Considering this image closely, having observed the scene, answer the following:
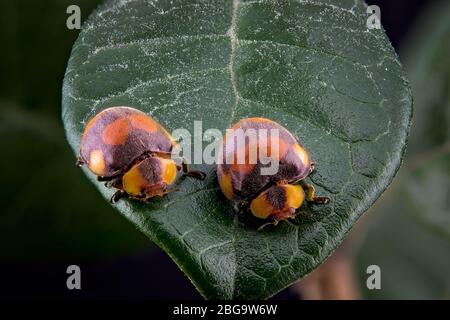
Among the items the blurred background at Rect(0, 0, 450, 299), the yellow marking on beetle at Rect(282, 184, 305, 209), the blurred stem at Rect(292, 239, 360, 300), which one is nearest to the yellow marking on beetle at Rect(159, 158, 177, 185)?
the yellow marking on beetle at Rect(282, 184, 305, 209)

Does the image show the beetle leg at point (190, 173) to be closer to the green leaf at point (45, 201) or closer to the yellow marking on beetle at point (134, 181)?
the yellow marking on beetle at point (134, 181)

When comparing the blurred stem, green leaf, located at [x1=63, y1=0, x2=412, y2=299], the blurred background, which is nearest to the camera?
green leaf, located at [x1=63, y1=0, x2=412, y2=299]

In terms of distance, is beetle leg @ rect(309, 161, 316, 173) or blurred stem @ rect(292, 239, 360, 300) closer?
beetle leg @ rect(309, 161, 316, 173)

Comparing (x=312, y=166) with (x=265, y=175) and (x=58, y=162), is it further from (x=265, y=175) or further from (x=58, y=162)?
(x=58, y=162)

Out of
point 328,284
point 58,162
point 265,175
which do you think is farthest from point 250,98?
point 58,162

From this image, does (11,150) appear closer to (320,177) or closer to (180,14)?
(180,14)

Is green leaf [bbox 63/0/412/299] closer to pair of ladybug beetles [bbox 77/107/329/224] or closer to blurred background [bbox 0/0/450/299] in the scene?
pair of ladybug beetles [bbox 77/107/329/224]

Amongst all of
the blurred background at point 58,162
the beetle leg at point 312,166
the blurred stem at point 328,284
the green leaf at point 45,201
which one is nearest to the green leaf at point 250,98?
the beetle leg at point 312,166
